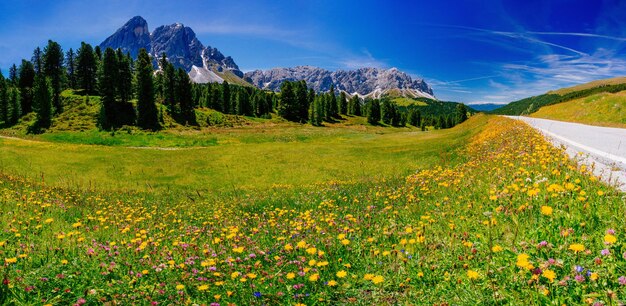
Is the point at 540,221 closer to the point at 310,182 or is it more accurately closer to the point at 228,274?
the point at 228,274

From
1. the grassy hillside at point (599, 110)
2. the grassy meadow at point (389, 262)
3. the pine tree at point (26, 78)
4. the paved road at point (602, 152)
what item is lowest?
the grassy meadow at point (389, 262)

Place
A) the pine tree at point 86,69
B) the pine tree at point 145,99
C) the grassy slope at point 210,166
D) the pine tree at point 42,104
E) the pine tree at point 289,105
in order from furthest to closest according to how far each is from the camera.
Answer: the pine tree at point 289,105 → the pine tree at point 86,69 → the pine tree at point 145,99 → the pine tree at point 42,104 → the grassy slope at point 210,166

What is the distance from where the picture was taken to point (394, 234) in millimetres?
6383

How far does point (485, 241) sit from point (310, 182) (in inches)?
710

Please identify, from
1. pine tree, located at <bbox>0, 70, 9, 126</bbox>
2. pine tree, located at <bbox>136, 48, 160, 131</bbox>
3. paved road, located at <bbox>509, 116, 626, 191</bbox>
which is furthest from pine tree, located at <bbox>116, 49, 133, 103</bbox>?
paved road, located at <bbox>509, 116, 626, 191</bbox>

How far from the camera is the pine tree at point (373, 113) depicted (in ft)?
465

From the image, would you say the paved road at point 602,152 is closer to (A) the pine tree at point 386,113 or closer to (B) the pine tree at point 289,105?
(B) the pine tree at point 289,105

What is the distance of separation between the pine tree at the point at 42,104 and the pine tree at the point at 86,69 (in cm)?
2700

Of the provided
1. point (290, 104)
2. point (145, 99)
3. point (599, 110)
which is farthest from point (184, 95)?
point (599, 110)

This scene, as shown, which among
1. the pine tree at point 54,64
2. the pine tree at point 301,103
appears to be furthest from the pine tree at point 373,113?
the pine tree at point 54,64

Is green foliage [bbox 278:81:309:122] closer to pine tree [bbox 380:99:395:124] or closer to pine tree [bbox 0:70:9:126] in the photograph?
pine tree [bbox 380:99:395:124]

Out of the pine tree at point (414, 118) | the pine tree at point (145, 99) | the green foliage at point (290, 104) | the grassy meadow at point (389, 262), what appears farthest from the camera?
the pine tree at point (414, 118)

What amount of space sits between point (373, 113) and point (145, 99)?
3730 inches

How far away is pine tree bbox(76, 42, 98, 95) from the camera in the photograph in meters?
96.8
